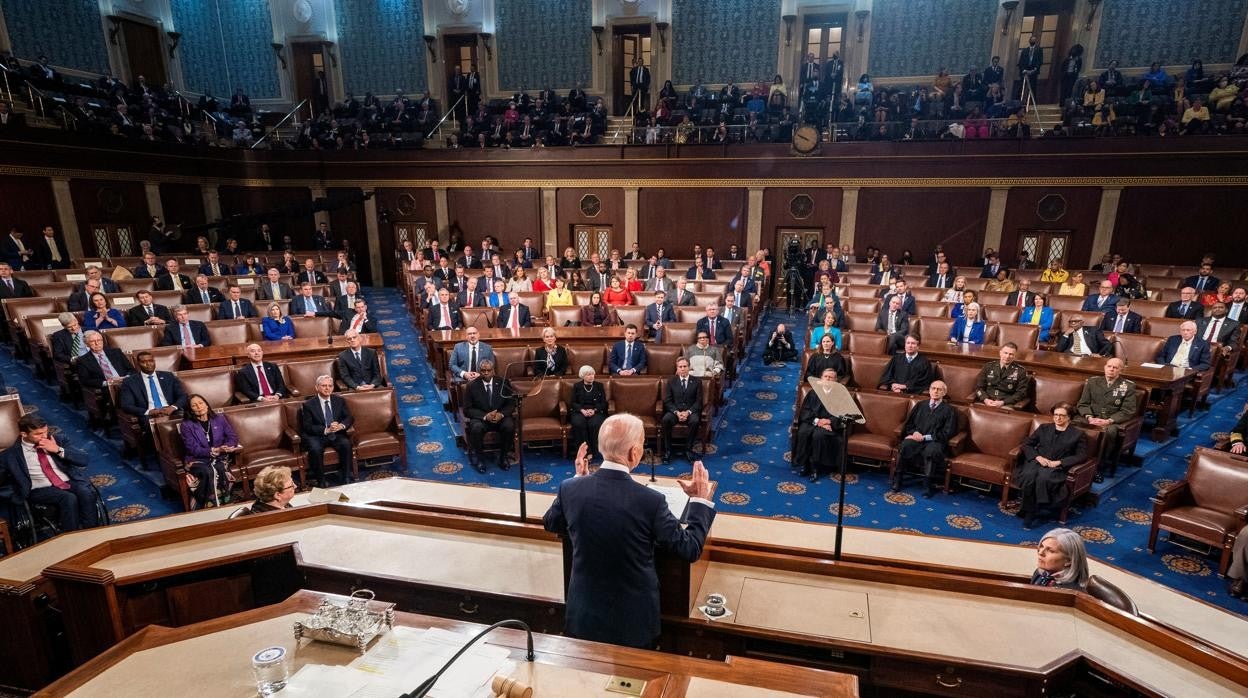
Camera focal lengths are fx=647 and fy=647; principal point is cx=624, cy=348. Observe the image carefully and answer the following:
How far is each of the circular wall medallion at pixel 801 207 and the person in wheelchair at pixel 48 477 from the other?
1322 cm

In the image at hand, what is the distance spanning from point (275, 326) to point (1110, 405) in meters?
9.32

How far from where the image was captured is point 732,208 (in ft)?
49.4

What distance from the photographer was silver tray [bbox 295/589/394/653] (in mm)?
2010

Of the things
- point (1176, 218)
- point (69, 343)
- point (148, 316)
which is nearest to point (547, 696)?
point (69, 343)

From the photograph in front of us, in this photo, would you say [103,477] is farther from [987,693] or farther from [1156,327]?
[1156,327]

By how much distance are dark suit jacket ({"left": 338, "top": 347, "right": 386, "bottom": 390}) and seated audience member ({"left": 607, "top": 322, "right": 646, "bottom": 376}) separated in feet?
8.58

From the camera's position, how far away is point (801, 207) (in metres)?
14.6

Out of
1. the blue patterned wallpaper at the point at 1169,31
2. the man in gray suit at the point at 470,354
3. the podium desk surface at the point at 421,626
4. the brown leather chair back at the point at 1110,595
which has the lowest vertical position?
the man in gray suit at the point at 470,354

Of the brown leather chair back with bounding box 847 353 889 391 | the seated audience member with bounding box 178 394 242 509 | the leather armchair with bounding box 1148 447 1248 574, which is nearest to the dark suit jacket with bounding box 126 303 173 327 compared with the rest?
the seated audience member with bounding box 178 394 242 509

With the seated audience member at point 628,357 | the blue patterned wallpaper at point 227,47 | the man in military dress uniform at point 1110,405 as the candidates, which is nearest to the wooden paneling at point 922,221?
the man in military dress uniform at point 1110,405

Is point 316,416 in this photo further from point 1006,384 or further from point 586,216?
point 586,216

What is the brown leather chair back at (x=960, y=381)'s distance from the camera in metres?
6.83

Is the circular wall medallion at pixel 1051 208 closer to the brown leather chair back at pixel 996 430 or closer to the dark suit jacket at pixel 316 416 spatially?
the brown leather chair back at pixel 996 430

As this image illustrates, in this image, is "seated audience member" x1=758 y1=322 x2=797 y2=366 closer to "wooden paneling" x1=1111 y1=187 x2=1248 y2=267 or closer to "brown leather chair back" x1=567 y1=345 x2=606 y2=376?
"brown leather chair back" x1=567 y1=345 x2=606 y2=376
